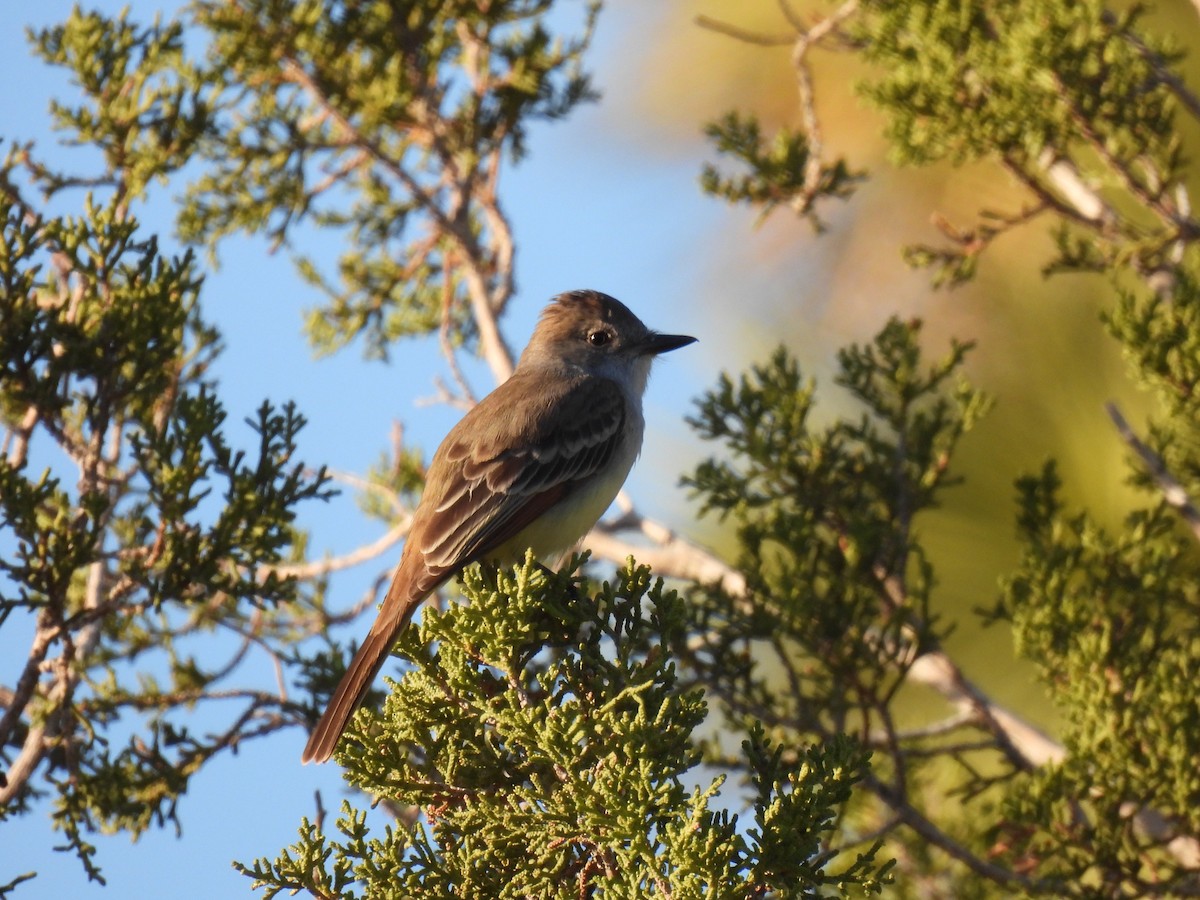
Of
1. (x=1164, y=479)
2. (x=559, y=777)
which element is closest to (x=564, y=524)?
(x=559, y=777)

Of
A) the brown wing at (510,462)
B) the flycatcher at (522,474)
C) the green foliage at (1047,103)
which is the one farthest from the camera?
the green foliage at (1047,103)

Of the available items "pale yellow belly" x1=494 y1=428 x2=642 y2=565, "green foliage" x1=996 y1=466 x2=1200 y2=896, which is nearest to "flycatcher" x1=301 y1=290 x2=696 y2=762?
"pale yellow belly" x1=494 y1=428 x2=642 y2=565

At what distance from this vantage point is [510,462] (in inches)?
211

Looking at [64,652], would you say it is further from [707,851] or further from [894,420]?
[894,420]

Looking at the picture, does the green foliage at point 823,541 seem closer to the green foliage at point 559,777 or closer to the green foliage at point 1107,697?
the green foliage at point 1107,697

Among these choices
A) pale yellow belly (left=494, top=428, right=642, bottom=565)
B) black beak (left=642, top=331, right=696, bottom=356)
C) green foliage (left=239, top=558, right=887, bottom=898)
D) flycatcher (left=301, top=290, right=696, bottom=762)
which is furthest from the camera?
black beak (left=642, top=331, right=696, bottom=356)

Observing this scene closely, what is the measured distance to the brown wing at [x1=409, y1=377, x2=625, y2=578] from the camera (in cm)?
509

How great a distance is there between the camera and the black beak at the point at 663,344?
635 cm

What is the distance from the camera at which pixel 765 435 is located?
579cm

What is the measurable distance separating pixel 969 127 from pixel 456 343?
3223 mm

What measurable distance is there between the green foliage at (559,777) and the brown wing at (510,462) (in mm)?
1041

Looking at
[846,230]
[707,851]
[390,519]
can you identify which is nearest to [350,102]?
[390,519]

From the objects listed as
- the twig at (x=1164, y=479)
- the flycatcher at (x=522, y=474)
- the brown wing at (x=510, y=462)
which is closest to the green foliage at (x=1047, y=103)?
the twig at (x=1164, y=479)

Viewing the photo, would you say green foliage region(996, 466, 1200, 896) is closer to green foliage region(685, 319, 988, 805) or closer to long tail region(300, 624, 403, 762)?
green foliage region(685, 319, 988, 805)
